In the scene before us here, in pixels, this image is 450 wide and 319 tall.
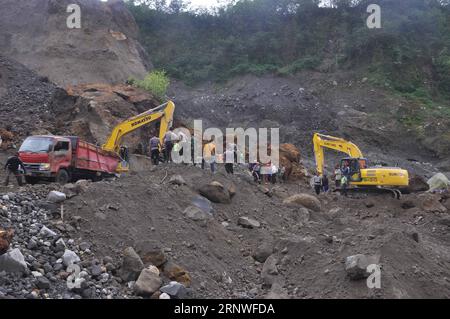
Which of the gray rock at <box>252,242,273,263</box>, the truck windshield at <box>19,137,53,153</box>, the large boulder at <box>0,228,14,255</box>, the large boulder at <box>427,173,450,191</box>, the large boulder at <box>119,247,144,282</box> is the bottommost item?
the large boulder at <box>427,173,450,191</box>

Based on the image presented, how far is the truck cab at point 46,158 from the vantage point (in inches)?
565

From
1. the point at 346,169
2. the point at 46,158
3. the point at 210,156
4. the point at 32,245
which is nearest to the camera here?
the point at 32,245

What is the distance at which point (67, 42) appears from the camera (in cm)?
3016

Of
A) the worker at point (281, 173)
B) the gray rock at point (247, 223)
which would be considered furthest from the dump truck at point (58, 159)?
the worker at point (281, 173)

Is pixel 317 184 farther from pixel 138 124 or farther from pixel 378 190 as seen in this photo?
pixel 138 124

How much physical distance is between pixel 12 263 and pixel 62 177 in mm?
7577

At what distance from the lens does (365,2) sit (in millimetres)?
46781

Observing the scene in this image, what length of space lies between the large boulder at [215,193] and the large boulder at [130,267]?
15.7 feet

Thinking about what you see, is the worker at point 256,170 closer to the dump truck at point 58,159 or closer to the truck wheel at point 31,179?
the dump truck at point 58,159

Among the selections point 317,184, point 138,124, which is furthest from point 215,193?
point 317,184

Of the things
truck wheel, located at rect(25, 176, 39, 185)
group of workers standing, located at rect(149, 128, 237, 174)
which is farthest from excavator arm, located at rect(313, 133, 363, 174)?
truck wheel, located at rect(25, 176, 39, 185)

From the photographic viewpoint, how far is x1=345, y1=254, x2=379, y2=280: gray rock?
809 centimetres

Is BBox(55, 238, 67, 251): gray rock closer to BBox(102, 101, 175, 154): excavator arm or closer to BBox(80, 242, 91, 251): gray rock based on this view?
BBox(80, 242, 91, 251): gray rock
